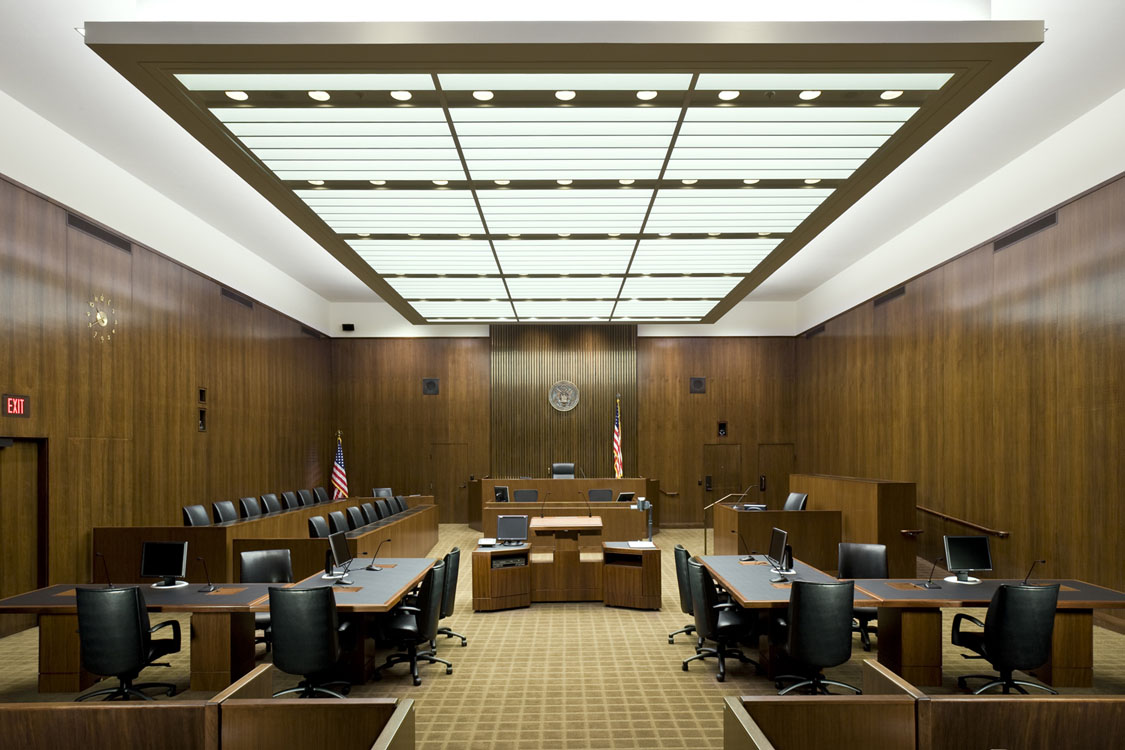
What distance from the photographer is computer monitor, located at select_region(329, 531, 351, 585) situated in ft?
21.3

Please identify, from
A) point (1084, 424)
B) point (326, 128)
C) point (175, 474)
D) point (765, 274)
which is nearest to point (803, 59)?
point (326, 128)

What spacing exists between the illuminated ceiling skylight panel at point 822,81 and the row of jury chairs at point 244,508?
7.92m

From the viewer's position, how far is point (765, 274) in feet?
39.3

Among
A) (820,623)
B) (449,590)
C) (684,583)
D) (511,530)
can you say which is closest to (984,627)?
(820,623)

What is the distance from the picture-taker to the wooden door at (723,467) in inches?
698

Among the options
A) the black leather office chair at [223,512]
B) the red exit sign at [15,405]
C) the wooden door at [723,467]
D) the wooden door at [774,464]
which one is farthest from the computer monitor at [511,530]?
the wooden door at [774,464]

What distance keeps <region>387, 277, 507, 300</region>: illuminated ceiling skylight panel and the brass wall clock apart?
386cm

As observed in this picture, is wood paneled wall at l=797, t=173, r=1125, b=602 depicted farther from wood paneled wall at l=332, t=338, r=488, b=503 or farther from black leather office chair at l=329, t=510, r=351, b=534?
wood paneled wall at l=332, t=338, r=488, b=503

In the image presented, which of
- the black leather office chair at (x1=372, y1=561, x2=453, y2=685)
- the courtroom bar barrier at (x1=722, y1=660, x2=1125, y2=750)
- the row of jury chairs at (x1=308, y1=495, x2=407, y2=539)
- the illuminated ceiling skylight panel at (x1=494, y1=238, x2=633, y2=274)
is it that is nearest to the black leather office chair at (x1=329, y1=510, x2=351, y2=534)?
the row of jury chairs at (x1=308, y1=495, x2=407, y2=539)

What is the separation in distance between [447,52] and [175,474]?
8187 millimetres

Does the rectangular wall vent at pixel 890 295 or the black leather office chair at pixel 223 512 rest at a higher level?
the rectangular wall vent at pixel 890 295

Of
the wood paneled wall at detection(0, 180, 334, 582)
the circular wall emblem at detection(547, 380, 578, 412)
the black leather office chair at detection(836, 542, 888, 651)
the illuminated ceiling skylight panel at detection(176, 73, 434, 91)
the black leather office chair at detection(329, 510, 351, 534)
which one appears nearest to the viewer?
the illuminated ceiling skylight panel at detection(176, 73, 434, 91)

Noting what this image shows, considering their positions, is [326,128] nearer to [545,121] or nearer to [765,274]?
[545,121]

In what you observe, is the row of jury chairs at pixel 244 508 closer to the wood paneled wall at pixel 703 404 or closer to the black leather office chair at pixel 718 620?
the black leather office chair at pixel 718 620
